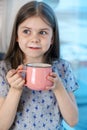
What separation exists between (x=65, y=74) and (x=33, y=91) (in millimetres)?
161

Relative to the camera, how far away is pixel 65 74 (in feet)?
3.51

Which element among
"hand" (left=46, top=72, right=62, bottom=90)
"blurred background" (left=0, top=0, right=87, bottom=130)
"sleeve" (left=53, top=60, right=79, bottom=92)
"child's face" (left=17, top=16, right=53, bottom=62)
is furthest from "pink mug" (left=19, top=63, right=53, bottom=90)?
"blurred background" (left=0, top=0, right=87, bottom=130)

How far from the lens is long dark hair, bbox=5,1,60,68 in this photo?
96cm

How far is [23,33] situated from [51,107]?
0.30m

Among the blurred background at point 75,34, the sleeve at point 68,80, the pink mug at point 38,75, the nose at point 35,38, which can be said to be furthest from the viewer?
the blurred background at point 75,34

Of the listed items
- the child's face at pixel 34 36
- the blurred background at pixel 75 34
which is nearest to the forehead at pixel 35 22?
the child's face at pixel 34 36

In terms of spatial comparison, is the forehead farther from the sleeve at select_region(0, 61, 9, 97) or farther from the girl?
the sleeve at select_region(0, 61, 9, 97)

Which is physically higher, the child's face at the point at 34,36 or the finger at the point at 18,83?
the child's face at the point at 34,36

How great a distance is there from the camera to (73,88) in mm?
1066

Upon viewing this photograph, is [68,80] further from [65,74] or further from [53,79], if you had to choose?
[53,79]

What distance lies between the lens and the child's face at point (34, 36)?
3.03ft

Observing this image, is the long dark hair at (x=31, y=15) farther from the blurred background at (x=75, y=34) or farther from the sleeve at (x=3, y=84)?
the blurred background at (x=75, y=34)

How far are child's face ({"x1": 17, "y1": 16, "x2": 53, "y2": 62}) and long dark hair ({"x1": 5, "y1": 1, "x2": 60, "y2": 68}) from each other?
20 mm

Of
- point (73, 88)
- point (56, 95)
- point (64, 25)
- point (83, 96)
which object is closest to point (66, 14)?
point (64, 25)
